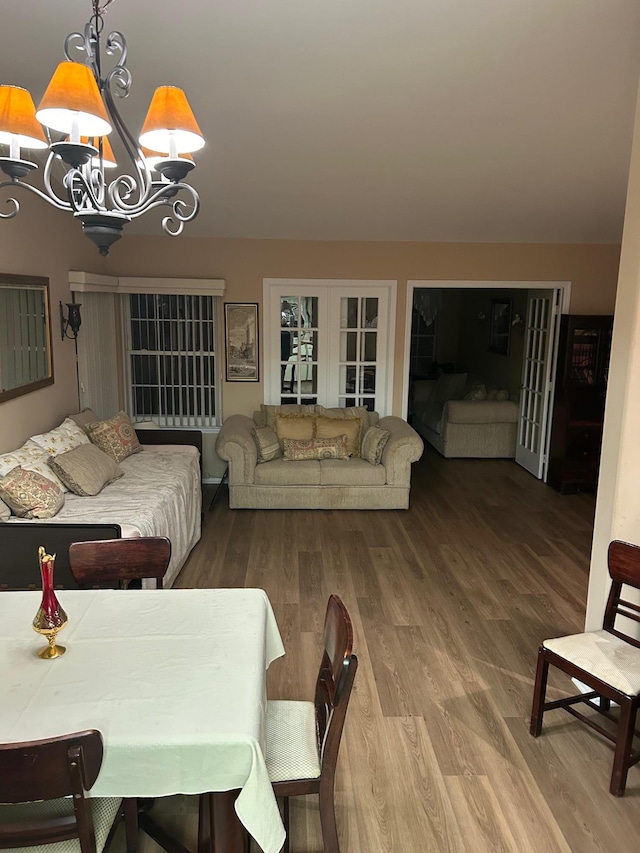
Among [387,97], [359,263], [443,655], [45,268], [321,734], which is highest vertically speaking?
[387,97]

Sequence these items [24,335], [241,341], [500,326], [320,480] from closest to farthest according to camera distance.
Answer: [24,335] → [320,480] → [241,341] → [500,326]

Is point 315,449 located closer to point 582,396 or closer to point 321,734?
point 582,396

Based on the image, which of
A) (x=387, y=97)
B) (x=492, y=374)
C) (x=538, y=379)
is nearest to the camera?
(x=387, y=97)

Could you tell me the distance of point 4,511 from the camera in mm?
3340

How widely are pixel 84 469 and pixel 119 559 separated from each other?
1.67 meters

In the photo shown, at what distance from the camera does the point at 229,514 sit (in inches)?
216

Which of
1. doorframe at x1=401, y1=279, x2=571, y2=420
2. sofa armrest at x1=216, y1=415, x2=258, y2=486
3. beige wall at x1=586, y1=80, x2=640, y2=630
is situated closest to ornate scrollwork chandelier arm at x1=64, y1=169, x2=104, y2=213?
beige wall at x1=586, y1=80, x2=640, y2=630

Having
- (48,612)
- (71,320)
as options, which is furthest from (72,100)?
(71,320)

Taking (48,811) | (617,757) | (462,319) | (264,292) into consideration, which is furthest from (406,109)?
(462,319)

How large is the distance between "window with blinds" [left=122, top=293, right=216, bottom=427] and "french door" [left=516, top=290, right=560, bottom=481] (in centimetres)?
341

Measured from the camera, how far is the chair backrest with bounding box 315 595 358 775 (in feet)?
5.71

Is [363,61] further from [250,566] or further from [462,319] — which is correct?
[462,319]

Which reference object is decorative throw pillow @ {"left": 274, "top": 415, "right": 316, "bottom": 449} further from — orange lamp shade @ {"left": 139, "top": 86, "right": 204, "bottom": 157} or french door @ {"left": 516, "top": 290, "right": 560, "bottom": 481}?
orange lamp shade @ {"left": 139, "top": 86, "right": 204, "bottom": 157}

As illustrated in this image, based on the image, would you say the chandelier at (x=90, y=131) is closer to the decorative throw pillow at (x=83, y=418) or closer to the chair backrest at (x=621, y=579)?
the chair backrest at (x=621, y=579)
